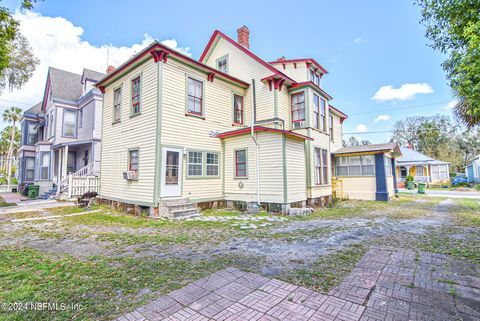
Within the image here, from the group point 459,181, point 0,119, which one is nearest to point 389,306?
point 459,181

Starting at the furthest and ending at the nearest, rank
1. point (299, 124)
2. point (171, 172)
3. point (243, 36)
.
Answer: point (243, 36), point (299, 124), point (171, 172)

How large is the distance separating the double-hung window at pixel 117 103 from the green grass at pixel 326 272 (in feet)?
35.0

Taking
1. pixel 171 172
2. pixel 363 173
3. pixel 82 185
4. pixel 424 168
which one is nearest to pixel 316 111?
pixel 363 173

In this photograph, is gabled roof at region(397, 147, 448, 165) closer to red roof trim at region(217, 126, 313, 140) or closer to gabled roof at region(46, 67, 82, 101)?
red roof trim at region(217, 126, 313, 140)

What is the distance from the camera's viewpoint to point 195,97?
33.5 feet

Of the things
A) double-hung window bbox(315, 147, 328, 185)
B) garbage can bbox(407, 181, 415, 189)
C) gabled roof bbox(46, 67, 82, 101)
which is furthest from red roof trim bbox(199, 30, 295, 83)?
garbage can bbox(407, 181, 415, 189)

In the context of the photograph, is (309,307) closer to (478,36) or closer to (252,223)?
(252,223)

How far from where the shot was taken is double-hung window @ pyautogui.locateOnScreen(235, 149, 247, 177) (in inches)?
412

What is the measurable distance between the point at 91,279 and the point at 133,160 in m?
7.06

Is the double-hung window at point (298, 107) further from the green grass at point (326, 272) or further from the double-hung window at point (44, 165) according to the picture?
the double-hung window at point (44, 165)

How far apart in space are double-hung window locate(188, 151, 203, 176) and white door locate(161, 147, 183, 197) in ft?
1.65

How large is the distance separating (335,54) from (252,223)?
16416 millimetres

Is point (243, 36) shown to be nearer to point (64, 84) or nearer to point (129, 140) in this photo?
point (129, 140)

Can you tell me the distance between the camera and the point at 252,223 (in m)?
7.67
